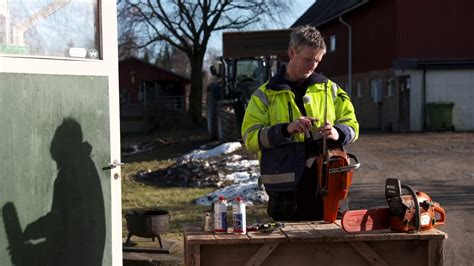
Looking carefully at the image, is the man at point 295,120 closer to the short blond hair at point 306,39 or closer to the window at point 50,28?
the short blond hair at point 306,39

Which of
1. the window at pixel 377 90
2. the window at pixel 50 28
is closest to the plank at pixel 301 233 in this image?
the window at pixel 50 28

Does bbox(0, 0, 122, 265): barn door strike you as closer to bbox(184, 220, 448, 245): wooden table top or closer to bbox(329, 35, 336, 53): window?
bbox(184, 220, 448, 245): wooden table top

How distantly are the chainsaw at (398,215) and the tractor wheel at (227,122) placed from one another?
15026 mm

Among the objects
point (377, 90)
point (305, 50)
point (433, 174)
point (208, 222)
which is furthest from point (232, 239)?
point (377, 90)

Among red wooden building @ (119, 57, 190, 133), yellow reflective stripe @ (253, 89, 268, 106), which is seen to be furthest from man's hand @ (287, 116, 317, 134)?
red wooden building @ (119, 57, 190, 133)

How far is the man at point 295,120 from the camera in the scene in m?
3.80

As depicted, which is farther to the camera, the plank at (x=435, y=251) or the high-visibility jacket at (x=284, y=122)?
the high-visibility jacket at (x=284, y=122)

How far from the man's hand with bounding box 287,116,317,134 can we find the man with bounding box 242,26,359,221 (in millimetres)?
69

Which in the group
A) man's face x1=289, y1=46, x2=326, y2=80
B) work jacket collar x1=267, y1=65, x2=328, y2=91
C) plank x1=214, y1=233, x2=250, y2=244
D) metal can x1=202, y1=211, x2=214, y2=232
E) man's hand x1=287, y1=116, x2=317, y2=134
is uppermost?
man's face x1=289, y1=46, x2=326, y2=80

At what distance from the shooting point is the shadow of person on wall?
13.1 feet

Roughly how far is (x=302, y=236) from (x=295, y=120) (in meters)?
0.65

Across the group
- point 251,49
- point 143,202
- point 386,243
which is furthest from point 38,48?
point 251,49

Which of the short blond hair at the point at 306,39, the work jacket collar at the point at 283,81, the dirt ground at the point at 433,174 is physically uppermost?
the short blond hair at the point at 306,39

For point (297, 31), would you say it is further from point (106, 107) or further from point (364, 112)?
point (364, 112)
